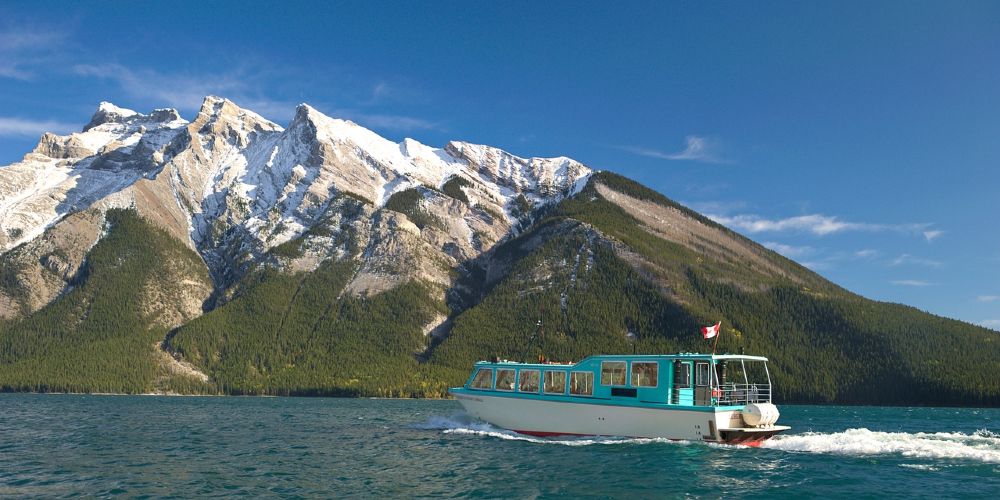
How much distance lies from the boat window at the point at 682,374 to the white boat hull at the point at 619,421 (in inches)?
99.2

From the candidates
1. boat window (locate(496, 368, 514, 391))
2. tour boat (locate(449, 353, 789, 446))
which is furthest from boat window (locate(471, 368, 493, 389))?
tour boat (locate(449, 353, 789, 446))

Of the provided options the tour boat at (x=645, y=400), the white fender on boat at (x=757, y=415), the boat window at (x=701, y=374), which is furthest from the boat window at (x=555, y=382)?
the white fender on boat at (x=757, y=415)

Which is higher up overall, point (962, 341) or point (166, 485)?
point (962, 341)

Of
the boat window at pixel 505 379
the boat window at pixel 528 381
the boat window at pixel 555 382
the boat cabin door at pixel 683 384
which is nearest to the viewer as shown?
the boat cabin door at pixel 683 384

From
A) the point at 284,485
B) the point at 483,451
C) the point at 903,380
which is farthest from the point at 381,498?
the point at 903,380

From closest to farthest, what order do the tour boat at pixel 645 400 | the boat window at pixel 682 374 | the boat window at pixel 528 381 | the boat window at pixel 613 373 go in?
1. the tour boat at pixel 645 400
2. the boat window at pixel 682 374
3. the boat window at pixel 613 373
4. the boat window at pixel 528 381

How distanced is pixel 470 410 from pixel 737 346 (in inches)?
6076

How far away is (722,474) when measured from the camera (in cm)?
3806

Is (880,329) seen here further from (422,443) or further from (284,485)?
(284,485)

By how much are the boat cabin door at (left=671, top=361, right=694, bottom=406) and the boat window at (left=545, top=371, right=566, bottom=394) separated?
8682mm

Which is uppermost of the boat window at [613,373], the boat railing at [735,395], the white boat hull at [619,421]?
the boat window at [613,373]

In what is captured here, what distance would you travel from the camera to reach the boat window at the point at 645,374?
169 feet

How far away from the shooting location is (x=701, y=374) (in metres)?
52.0

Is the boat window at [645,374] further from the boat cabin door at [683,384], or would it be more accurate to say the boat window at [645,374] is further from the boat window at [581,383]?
the boat window at [581,383]
